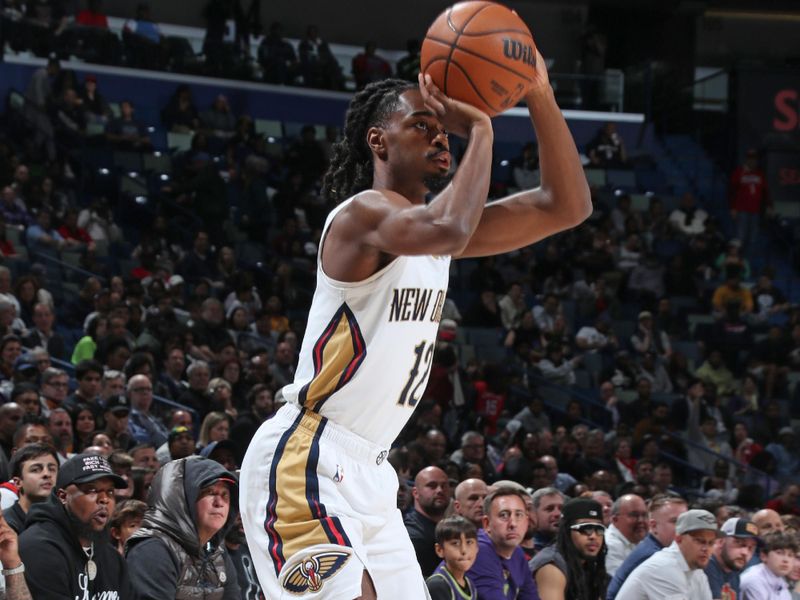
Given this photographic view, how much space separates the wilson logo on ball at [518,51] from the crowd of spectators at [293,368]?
112 inches

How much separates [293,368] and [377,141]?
29.6 feet

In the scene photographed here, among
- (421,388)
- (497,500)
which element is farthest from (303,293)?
(421,388)

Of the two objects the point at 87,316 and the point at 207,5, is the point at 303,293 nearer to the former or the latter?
the point at 87,316

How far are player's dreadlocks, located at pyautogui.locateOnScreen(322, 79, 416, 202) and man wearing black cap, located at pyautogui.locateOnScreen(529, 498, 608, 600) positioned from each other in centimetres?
379

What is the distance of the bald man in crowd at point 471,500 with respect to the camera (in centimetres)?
776

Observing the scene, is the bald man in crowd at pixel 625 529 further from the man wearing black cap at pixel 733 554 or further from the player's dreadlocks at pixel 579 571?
the player's dreadlocks at pixel 579 571

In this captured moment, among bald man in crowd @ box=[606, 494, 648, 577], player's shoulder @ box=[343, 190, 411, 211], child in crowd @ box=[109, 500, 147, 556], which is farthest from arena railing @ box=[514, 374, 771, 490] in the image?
player's shoulder @ box=[343, 190, 411, 211]

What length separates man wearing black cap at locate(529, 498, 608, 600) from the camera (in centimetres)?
738

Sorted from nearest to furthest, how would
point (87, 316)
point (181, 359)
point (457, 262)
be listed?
point (181, 359) < point (87, 316) < point (457, 262)

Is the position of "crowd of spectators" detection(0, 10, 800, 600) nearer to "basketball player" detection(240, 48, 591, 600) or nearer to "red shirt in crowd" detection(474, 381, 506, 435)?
"red shirt in crowd" detection(474, 381, 506, 435)

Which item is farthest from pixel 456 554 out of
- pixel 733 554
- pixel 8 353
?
pixel 8 353

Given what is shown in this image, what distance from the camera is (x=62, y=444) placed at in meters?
8.56

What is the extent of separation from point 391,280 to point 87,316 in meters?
9.63

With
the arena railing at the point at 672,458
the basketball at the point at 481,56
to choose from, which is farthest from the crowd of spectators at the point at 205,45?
the basketball at the point at 481,56
